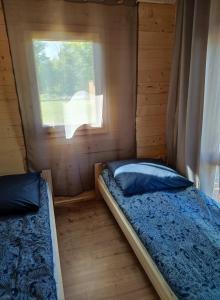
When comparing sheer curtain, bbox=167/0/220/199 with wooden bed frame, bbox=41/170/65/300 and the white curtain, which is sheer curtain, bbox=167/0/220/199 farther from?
wooden bed frame, bbox=41/170/65/300

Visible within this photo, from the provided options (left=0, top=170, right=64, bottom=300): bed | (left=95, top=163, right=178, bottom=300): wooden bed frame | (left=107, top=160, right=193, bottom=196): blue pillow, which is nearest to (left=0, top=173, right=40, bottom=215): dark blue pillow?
(left=0, top=170, right=64, bottom=300): bed

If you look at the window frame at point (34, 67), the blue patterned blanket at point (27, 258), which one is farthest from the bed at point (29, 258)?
the window frame at point (34, 67)

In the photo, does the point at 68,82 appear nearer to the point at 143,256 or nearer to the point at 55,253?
the point at 55,253

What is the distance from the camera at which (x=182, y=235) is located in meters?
1.52

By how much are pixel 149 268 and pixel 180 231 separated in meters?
0.33

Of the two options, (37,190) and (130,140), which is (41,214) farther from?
(130,140)

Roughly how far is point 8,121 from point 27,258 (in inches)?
56.1

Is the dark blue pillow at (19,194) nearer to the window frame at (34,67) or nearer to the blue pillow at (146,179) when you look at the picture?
the window frame at (34,67)

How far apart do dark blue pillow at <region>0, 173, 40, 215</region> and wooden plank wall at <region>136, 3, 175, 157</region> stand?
1.31 m

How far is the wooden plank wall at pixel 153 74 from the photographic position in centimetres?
245

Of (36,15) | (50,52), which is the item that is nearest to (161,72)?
(50,52)

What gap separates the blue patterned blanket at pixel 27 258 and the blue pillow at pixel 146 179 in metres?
0.75

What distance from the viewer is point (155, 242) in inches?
57.7

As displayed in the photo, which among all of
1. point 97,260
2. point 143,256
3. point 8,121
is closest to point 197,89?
point 143,256
